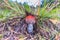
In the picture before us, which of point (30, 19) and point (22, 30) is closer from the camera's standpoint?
point (30, 19)

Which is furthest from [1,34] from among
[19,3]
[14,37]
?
[19,3]

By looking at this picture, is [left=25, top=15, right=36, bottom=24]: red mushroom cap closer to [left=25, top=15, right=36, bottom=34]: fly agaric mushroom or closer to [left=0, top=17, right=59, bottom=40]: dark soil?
[left=25, top=15, right=36, bottom=34]: fly agaric mushroom

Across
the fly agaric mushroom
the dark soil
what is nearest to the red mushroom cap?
the fly agaric mushroom

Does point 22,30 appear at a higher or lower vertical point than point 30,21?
lower

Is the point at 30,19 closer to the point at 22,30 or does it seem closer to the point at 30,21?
the point at 30,21

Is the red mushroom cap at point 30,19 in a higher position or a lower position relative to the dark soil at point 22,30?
higher

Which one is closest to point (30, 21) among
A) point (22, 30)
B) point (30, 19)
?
point (30, 19)

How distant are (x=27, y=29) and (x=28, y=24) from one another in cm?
6

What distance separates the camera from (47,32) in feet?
6.76

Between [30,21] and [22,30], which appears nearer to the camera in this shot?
[30,21]

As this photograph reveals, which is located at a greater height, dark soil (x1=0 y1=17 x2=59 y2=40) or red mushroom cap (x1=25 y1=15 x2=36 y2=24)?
red mushroom cap (x1=25 y1=15 x2=36 y2=24)

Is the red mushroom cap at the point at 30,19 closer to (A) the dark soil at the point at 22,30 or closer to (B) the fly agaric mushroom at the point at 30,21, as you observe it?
(B) the fly agaric mushroom at the point at 30,21

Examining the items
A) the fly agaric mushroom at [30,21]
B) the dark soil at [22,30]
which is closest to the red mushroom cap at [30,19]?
the fly agaric mushroom at [30,21]

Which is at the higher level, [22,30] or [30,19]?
[30,19]
